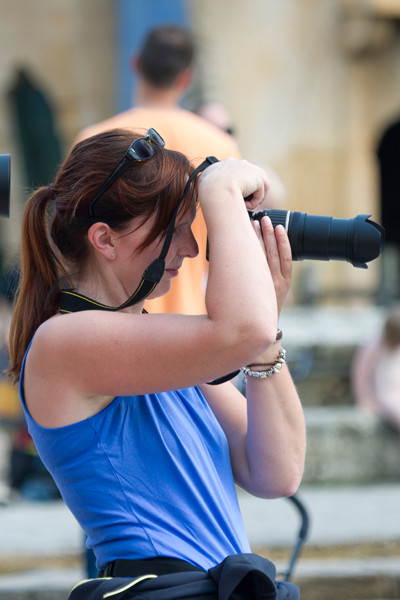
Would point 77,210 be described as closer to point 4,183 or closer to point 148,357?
point 4,183

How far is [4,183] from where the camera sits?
65.8 inches

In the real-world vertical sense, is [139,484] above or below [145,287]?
A: below

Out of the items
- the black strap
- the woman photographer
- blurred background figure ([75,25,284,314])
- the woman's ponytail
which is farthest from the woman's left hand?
blurred background figure ([75,25,284,314])

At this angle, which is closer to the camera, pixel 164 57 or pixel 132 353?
pixel 132 353

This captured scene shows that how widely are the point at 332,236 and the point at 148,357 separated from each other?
37 cm

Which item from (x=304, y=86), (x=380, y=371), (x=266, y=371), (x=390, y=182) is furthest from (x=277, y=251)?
(x=390, y=182)

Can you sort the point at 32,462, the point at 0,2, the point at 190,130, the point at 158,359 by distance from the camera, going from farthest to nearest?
the point at 0,2 → the point at 32,462 → the point at 190,130 → the point at 158,359

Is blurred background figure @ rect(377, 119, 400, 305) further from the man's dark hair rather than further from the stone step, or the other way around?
the man's dark hair

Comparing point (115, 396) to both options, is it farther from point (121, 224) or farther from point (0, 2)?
point (0, 2)

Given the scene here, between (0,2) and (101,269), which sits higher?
(0,2)

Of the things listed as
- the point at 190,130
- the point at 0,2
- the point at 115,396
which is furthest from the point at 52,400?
the point at 0,2

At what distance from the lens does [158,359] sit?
1539 millimetres

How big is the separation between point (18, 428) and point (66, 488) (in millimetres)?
3710

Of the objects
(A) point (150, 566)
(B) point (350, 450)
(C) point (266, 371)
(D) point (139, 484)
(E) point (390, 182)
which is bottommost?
(B) point (350, 450)
